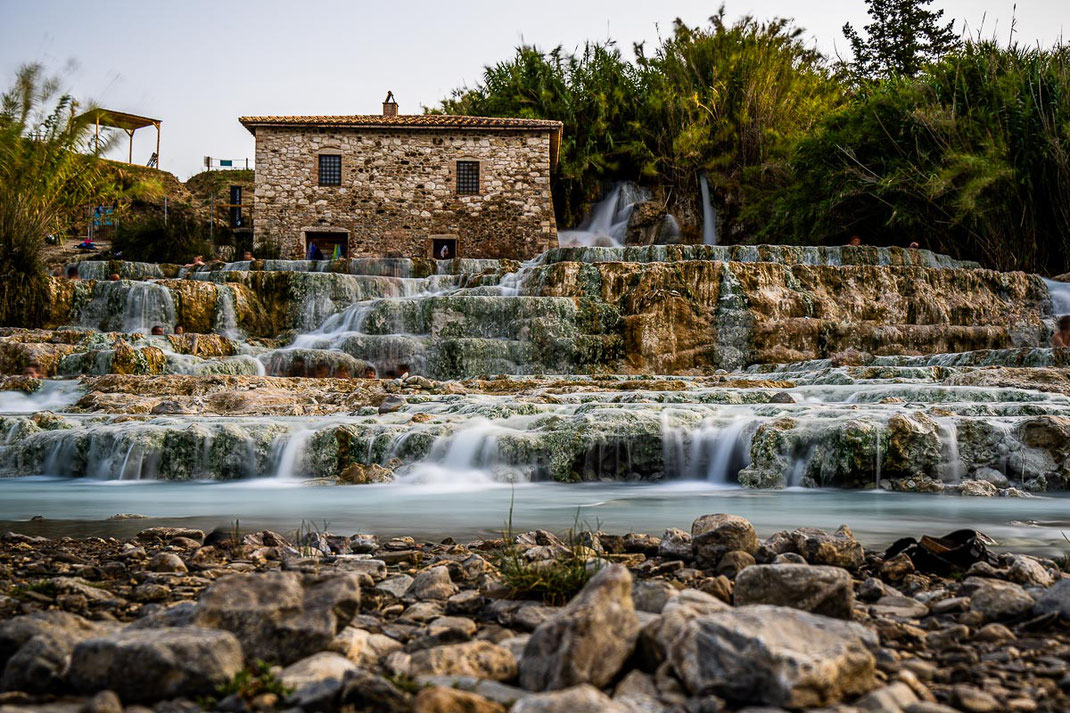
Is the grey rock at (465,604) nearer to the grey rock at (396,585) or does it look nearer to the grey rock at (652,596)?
the grey rock at (396,585)

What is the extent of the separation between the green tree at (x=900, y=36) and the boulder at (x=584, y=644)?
3460 centimetres

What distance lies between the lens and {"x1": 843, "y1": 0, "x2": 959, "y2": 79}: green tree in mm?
31359

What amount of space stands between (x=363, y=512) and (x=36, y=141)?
1289 centimetres

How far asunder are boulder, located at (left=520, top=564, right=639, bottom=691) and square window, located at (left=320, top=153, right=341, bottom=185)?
2312cm


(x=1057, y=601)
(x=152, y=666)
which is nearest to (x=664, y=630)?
(x=152, y=666)

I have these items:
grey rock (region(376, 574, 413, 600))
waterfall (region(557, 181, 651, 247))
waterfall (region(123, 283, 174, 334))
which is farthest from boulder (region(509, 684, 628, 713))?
waterfall (region(557, 181, 651, 247))

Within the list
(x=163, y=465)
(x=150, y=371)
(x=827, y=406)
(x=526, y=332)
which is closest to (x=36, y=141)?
(x=150, y=371)

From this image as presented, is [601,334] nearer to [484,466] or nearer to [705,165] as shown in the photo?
[484,466]

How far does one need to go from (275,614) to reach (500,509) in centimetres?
290

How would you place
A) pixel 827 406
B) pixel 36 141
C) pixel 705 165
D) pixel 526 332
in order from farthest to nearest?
pixel 705 165
pixel 36 141
pixel 526 332
pixel 827 406

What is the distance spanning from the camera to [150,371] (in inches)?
400

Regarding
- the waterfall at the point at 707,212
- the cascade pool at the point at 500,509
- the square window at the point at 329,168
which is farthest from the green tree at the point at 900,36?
the cascade pool at the point at 500,509

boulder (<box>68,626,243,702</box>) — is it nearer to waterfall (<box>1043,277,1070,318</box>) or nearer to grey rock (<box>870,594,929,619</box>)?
grey rock (<box>870,594,929,619</box>)

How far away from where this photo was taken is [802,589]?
6.21ft
